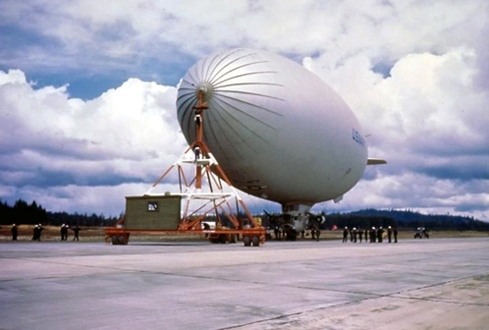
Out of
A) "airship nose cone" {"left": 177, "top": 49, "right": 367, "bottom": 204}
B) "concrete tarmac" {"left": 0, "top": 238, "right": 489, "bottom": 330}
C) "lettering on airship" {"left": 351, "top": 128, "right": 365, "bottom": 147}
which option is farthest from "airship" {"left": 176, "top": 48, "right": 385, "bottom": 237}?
"concrete tarmac" {"left": 0, "top": 238, "right": 489, "bottom": 330}

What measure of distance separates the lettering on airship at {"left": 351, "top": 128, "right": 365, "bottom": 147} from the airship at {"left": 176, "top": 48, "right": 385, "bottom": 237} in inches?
61.0

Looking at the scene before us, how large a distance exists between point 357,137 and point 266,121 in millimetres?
14121

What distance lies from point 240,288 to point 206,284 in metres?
0.91

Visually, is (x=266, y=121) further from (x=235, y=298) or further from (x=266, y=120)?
(x=235, y=298)

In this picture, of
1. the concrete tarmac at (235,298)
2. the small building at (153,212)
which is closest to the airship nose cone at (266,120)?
the small building at (153,212)

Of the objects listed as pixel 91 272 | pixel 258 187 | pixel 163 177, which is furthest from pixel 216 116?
pixel 91 272

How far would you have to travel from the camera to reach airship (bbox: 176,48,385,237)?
34.9 metres

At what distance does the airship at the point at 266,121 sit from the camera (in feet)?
115

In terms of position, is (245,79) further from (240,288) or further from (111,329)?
(111,329)

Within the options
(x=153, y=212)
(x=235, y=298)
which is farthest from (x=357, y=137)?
(x=235, y=298)

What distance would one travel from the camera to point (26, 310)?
7.38m

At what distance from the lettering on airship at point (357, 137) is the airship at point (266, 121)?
5.08ft

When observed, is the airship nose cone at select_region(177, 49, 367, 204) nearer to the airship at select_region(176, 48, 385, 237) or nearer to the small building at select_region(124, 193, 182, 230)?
the airship at select_region(176, 48, 385, 237)

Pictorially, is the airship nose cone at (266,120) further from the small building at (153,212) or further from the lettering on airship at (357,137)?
the small building at (153,212)
